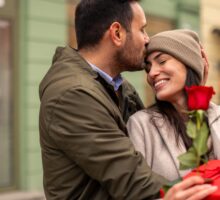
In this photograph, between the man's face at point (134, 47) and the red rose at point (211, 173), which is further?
the man's face at point (134, 47)

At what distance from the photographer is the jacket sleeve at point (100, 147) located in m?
2.47

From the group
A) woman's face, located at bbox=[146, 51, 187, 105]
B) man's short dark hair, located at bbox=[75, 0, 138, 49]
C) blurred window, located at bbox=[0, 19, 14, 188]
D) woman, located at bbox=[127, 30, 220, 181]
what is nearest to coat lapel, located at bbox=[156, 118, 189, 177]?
woman, located at bbox=[127, 30, 220, 181]

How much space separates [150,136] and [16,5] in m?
5.06

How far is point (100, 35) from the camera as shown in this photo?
2951mm

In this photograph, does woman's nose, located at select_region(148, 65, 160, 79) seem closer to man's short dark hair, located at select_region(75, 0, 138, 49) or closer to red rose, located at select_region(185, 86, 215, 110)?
man's short dark hair, located at select_region(75, 0, 138, 49)

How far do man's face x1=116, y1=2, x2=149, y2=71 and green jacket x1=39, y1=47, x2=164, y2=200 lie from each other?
0.29 meters

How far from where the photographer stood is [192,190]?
2.11m

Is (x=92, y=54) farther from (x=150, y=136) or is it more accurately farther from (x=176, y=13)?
(x=176, y=13)

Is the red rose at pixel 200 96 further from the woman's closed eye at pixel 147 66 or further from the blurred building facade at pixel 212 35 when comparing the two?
the blurred building facade at pixel 212 35

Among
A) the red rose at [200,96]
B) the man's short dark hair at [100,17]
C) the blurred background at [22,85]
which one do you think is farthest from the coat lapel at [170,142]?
the blurred background at [22,85]

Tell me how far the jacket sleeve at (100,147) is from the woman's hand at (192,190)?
0.36 meters

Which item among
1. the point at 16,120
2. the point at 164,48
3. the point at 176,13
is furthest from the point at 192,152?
the point at 176,13

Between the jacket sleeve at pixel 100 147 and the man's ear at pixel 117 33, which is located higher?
the man's ear at pixel 117 33

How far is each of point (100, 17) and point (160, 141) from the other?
0.68m
